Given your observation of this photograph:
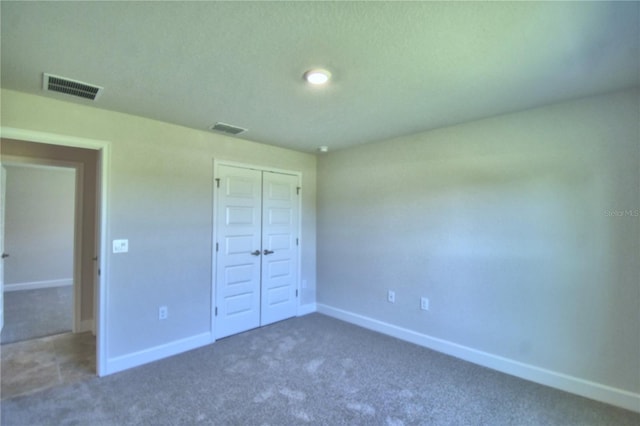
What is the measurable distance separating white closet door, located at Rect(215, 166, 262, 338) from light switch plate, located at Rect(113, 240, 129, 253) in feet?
3.13

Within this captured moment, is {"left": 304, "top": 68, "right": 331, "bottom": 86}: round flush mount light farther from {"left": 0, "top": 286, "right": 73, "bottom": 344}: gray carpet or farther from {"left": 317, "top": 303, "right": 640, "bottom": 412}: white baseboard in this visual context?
{"left": 0, "top": 286, "right": 73, "bottom": 344}: gray carpet

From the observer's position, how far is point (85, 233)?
399 centimetres

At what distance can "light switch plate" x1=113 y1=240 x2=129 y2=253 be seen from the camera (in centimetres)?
291

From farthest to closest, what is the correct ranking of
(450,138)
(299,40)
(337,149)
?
(337,149), (450,138), (299,40)

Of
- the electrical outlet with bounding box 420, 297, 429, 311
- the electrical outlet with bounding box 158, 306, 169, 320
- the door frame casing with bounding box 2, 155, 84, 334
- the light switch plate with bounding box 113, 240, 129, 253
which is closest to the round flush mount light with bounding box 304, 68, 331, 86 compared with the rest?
the light switch plate with bounding box 113, 240, 129, 253

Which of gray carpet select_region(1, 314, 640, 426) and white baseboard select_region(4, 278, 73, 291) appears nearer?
gray carpet select_region(1, 314, 640, 426)

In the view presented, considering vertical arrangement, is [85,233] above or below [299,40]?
below

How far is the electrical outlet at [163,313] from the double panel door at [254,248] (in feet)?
1.84

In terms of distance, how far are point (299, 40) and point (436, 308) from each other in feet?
9.73

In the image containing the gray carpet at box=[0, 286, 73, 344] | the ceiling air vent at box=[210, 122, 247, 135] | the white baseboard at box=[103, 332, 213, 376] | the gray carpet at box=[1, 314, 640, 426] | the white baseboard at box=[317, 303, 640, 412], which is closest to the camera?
the gray carpet at box=[1, 314, 640, 426]

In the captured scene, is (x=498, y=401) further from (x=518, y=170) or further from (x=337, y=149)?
(x=337, y=149)

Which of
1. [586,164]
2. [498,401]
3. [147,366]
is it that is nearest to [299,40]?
[586,164]

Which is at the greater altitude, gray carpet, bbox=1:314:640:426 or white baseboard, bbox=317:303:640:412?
white baseboard, bbox=317:303:640:412

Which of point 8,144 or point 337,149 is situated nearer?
point 8,144
